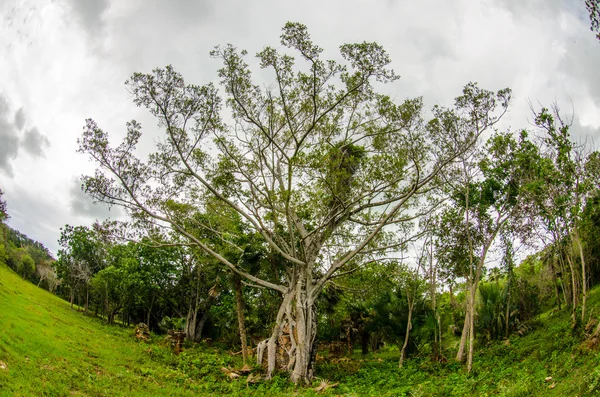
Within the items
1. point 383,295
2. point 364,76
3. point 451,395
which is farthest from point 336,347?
point 364,76

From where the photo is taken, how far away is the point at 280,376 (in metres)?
14.8

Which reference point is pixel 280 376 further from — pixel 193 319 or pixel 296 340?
pixel 193 319

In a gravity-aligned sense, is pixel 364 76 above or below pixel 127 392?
above

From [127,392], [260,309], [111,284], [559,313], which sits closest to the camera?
[127,392]

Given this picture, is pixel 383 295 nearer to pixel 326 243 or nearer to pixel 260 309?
pixel 326 243

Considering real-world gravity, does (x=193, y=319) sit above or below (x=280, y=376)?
below

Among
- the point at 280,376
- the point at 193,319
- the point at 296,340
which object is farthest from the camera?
the point at 193,319

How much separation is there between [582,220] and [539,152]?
320 cm

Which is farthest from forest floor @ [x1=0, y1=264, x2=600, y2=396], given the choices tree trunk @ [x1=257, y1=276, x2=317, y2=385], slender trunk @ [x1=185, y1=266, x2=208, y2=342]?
slender trunk @ [x1=185, y1=266, x2=208, y2=342]

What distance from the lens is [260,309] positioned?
30.1m

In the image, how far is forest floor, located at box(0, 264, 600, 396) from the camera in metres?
9.86

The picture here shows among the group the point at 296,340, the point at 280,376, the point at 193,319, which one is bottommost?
the point at 193,319

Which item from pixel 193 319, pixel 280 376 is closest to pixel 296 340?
pixel 280 376

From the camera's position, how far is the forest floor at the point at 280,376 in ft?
32.3
